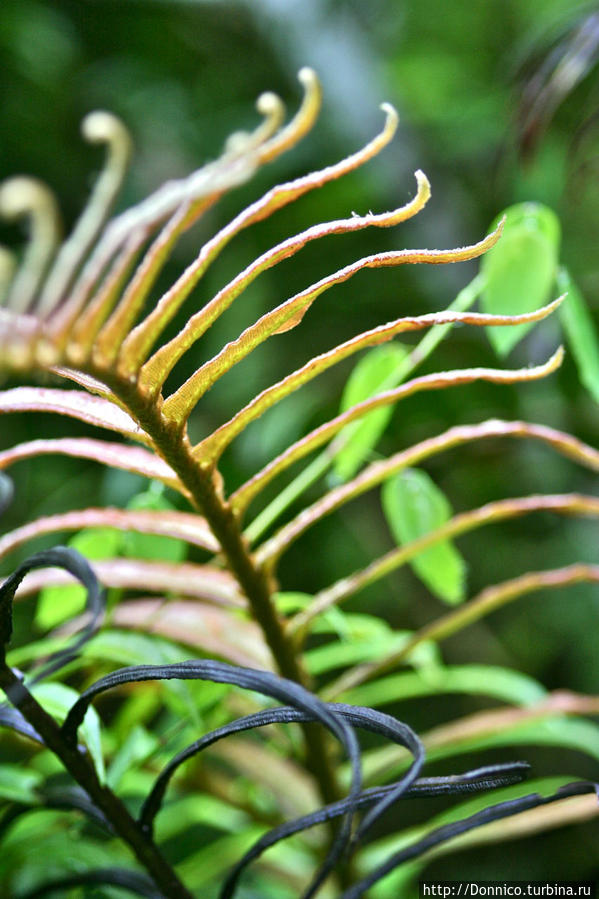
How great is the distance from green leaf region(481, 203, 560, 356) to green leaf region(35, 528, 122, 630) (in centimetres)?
23

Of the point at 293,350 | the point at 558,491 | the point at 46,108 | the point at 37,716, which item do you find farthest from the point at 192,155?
the point at 37,716

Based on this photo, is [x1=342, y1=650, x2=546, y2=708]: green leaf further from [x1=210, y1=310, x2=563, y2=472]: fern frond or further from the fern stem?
[x1=210, y1=310, x2=563, y2=472]: fern frond

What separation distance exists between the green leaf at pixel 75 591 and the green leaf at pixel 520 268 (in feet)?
0.76

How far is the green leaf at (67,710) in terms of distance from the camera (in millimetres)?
286

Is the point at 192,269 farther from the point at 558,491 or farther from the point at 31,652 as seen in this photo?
the point at 558,491

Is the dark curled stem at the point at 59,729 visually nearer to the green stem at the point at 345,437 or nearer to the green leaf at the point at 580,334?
the green stem at the point at 345,437

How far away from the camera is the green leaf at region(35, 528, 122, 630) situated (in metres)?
0.42

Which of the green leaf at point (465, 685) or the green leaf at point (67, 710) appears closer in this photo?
the green leaf at point (67, 710)

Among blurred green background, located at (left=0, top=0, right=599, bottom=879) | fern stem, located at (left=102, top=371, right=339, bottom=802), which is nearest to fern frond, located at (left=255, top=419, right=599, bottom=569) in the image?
fern stem, located at (left=102, top=371, right=339, bottom=802)

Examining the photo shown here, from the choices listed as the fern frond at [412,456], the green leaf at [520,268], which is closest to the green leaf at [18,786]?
the fern frond at [412,456]

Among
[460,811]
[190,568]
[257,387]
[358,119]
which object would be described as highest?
[358,119]

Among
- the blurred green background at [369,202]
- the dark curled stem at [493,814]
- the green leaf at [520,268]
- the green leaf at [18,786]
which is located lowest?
the dark curled stem at [493,814]

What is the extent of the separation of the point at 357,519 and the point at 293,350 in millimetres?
200

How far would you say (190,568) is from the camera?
375 millimetres
